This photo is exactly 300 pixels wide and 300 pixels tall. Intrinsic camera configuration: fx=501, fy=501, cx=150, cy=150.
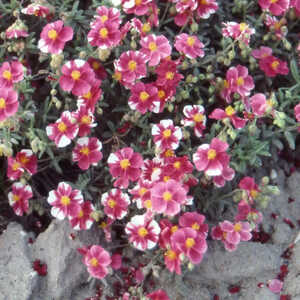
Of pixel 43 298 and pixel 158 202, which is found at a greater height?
pixel 158 202

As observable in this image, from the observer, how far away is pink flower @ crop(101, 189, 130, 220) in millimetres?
3113

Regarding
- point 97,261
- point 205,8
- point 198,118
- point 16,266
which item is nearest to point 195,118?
point 198,118

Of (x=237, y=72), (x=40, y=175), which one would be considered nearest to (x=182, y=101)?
(x=237, y=72)

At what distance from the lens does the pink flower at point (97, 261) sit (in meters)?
2.95

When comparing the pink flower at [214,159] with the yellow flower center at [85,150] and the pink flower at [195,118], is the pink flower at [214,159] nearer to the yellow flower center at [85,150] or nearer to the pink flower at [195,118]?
the pink flower at [195,118]

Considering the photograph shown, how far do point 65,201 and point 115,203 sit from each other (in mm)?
308

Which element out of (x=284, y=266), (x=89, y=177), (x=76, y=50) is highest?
(x=76, y=50)

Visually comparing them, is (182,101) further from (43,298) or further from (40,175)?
(43,298)

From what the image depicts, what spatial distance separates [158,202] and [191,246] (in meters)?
0.33

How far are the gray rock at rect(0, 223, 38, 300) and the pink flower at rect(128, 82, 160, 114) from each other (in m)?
1.12

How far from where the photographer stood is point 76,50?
138 inches

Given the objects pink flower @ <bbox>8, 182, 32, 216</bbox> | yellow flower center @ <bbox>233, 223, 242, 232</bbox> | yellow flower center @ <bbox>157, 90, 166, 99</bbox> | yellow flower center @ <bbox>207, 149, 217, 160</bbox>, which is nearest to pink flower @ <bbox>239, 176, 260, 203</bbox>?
yellow flower center @ <bbox>233, 223, 242, 232</bbox>

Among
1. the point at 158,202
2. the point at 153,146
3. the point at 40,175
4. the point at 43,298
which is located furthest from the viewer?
the point at 40,175

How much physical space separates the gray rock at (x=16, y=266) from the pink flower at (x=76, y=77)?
1.02 meters
